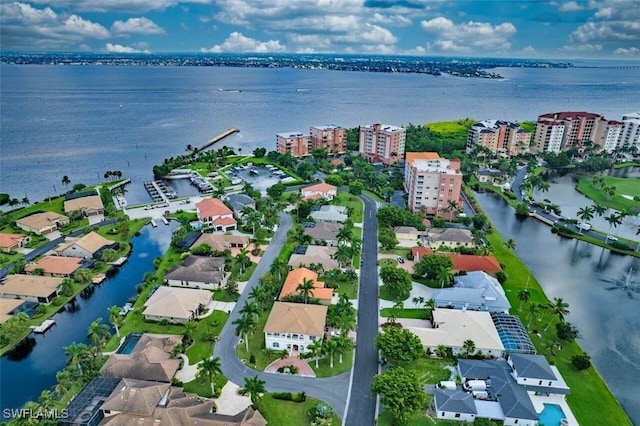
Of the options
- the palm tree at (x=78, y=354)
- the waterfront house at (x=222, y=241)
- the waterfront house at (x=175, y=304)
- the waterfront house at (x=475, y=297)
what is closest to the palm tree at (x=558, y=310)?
the waterfront house at (x=475, y=297)

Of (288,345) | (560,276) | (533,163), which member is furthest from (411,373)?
(533,163)

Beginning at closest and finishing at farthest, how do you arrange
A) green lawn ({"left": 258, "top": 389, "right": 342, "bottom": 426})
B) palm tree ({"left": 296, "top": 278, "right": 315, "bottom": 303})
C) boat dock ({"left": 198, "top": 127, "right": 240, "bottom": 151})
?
1. green lawn ({"left": 258, "top": 389, "right": 342, "bottom": 426})
2. palm tree ({"left": 296, "top": 278, "right": 315, "bottom": 303})
3. boat dock ({"left": 198, "top": 127, "right": 240, "bottom": 151})

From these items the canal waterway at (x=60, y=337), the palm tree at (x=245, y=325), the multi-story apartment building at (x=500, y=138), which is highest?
the multi-story apartment building at (x=500, y=138)

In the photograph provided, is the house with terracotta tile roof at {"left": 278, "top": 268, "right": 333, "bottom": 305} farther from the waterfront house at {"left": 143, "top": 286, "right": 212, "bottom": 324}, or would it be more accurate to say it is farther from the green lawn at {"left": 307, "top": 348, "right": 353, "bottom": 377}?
the waterfront house at {"left": 143, "top": 286, "right": 212, "bottom": 324}

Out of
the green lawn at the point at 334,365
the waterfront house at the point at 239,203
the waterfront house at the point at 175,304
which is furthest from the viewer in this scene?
the waterfront house at the point at 239,203

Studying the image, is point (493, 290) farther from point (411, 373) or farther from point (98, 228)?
point (98, 228)

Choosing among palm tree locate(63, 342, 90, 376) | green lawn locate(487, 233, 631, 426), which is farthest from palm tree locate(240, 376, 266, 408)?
green lawn locate(487, 233, 631, 426)

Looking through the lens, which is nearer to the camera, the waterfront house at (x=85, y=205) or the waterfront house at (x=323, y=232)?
the waterfront house at (x=323, y=232)

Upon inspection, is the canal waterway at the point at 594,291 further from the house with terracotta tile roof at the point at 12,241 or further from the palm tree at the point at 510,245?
the house with terracotta tile roof at the point at 12,241
